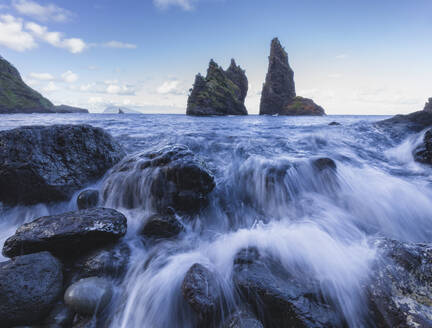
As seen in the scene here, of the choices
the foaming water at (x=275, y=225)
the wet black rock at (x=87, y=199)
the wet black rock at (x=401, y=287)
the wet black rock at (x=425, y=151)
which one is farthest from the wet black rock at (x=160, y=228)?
the wet black rock at (x=425, y=151)

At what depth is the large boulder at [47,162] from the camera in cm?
Result: 422

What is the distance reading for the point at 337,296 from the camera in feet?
7.57

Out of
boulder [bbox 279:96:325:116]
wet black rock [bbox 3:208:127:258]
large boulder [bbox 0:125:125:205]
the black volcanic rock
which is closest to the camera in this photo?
wet black rock [bbox 3:208:127:258]

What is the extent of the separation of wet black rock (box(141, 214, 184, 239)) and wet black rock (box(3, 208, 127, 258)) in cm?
51

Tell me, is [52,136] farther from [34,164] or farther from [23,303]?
[23,303]

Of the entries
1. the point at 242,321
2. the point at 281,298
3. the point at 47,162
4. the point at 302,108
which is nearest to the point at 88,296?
the point at 242,321

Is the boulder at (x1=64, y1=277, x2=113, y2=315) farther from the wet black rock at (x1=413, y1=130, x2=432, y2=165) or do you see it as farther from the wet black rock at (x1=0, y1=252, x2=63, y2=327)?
the wet black rock at (x1=413, y1=130, x2=432, y2=165)

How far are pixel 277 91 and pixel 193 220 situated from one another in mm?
112816

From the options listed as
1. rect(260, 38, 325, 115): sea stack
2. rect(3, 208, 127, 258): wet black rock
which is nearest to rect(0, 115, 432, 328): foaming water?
rect(3, 208, 127, 258): wet black rock

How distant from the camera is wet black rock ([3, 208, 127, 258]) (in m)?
2.74

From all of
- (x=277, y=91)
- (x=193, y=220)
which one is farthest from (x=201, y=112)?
(x=193, y=220)

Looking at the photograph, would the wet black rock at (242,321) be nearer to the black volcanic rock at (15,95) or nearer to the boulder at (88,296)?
the boulder at (88,296)

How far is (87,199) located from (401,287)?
5.45 metres

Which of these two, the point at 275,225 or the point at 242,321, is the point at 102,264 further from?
the point at 275,225
